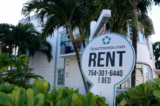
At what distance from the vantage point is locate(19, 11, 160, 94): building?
35.1ft

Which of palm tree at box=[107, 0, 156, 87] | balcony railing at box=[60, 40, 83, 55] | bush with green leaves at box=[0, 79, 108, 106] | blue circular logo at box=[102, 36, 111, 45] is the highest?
palm tree at box=[107, 0, 156, 87]

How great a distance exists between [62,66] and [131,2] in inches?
315

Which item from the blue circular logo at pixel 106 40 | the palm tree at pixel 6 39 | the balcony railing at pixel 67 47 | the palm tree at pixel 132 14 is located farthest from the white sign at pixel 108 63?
the palm tree at pixel 6 39

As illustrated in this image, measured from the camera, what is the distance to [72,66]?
13.0 m

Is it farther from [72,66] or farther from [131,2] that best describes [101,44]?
[72,66]

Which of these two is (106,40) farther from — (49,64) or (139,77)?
(49,64)

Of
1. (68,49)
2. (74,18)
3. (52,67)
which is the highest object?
(74,18)

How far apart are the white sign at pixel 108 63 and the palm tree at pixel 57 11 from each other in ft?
22.3

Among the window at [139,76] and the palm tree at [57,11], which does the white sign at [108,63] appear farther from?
the window at [139,76]

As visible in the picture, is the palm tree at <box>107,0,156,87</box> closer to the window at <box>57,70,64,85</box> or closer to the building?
the building

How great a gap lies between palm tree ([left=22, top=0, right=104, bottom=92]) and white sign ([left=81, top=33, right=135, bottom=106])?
6810 millimetres

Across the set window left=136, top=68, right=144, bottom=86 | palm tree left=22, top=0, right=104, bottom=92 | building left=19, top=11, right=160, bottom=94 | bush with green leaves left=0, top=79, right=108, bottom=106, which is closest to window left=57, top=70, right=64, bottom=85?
building left=19, top=11, right=160, bottom=94

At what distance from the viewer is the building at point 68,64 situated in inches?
422

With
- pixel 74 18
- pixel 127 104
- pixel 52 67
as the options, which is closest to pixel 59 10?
pixel 74 18
